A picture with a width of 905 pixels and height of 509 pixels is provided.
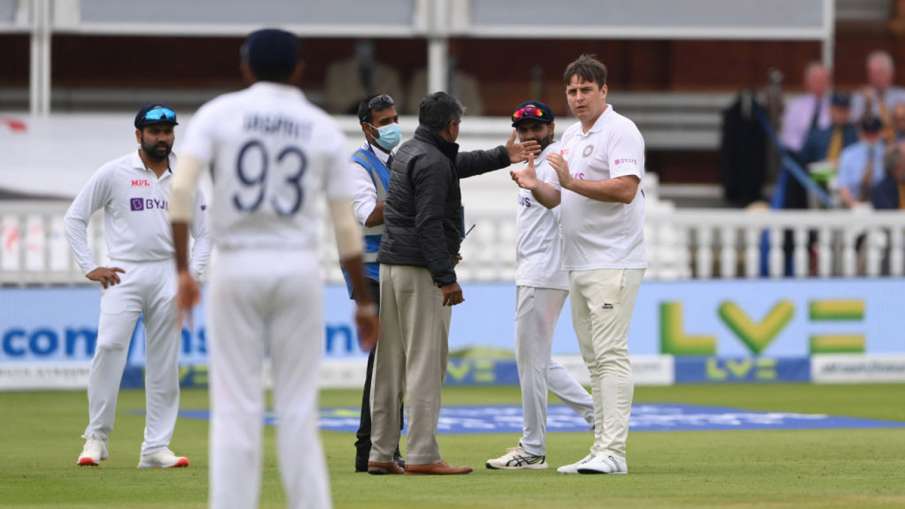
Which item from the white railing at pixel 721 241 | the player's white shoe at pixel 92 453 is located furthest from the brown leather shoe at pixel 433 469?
the white railing at pixel 721 241

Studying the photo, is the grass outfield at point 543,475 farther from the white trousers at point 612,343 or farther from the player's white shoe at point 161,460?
the white trousers at point 612,343

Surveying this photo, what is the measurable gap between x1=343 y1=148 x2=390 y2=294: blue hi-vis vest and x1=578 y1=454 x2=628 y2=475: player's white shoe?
5.42 ft

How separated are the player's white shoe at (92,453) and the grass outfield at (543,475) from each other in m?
0.10

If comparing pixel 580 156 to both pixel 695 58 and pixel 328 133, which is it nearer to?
pixel 328 133

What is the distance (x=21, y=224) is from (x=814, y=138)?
9.09 m

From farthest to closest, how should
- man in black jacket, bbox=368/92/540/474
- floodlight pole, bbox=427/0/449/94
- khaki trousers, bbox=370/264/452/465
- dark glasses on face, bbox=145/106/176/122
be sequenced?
floodlight pole, bbox=427/0/449/94 < dark glasses on face, bbox=145/106/176/122 < khaki trousers, bbox=370/264/452/465 < man in black jacket, bbox=368/92/540/474

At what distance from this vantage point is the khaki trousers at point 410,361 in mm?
11195

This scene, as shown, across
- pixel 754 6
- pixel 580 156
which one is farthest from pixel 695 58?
pixel 580 156

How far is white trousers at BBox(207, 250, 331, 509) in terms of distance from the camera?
7.59 meters

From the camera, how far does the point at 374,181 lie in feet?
39.1

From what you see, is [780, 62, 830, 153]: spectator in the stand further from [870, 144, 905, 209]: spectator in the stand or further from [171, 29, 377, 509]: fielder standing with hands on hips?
[171, 29, 377, 509]: fielder standing with hands on hips

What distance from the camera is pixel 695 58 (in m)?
28.8

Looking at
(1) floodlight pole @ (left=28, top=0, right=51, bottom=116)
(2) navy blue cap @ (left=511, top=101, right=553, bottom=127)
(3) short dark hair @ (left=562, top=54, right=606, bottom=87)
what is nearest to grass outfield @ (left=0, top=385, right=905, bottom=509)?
(2) navy blue cap @ (left=511, top=101, right=553, bottom=127)

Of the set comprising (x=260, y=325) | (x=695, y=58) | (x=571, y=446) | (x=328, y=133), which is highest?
(x=695, y=58)
